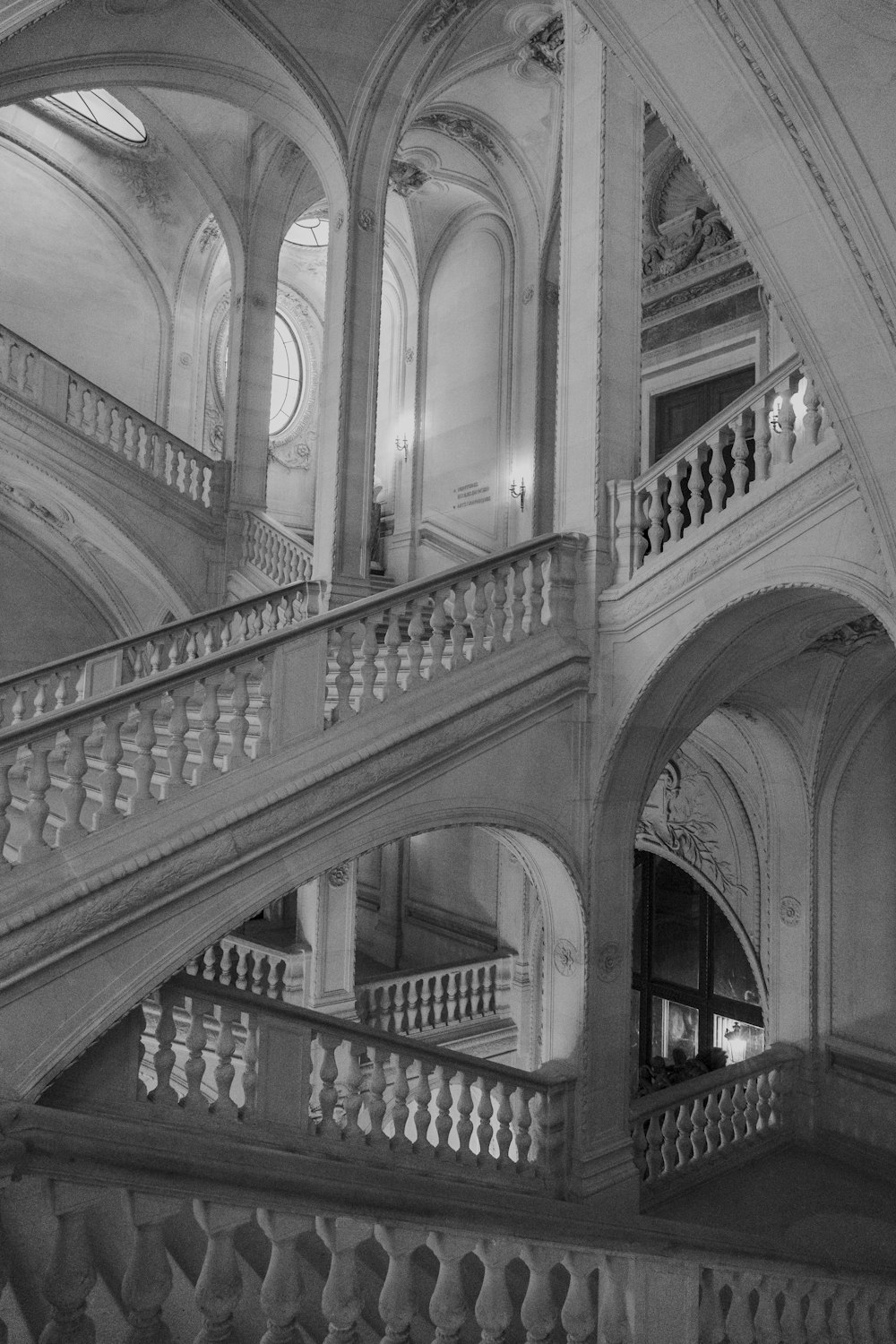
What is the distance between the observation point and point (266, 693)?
16.8 ft

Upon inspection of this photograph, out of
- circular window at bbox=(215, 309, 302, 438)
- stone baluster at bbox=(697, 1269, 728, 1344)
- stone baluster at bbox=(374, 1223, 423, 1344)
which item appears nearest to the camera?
stone baluster at bbox=(374, 1223, 423, 1344)

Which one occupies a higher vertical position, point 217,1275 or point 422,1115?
point 422,1115

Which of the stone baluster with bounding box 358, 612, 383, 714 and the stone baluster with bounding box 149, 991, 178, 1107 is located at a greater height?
the stone baluster with bounding box 358, 612, 383, 714

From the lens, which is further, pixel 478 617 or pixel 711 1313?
pixel 478 617

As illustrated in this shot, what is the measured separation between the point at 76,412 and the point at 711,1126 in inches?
349

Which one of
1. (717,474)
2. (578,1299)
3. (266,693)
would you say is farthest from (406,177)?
(578,1299)

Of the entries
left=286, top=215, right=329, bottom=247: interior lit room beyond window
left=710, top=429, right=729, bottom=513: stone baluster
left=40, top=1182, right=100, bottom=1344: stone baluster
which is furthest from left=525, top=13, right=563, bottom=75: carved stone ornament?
left=40, top=1182, right=100, bottom=1344: stone baluster

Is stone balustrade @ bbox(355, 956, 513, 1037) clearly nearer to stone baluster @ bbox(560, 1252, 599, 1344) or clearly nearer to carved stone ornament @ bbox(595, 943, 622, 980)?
carved stone ornament @ bbox(595, 943, 622, 980)

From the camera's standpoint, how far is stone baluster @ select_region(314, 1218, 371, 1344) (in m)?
2.49

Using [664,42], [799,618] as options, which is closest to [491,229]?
[799,618]

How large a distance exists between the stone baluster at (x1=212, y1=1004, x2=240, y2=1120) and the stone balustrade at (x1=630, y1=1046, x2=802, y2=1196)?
10.2 ft

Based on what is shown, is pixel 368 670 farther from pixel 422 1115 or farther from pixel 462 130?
pixel 462 130

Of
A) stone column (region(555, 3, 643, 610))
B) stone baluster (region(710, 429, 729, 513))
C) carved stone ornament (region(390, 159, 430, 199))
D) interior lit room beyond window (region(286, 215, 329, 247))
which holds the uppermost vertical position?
interior lit room beyond window (region(286, 215, 329, 247))

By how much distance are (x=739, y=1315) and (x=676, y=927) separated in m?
6.56
